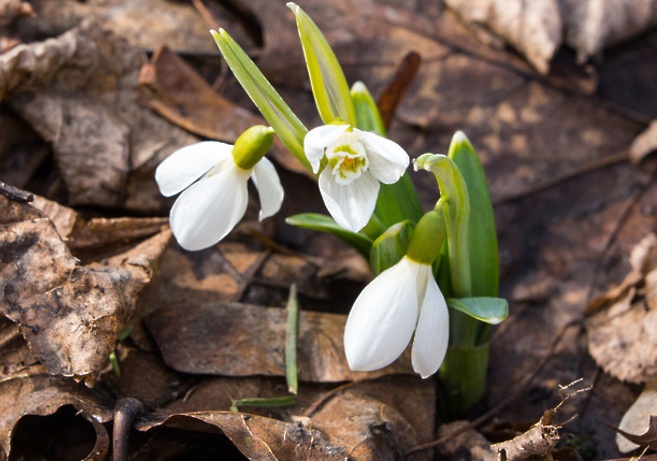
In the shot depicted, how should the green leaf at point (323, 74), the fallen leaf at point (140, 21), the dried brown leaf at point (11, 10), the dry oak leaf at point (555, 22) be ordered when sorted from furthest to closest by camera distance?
1. the dry oak leaf at point (555, 22)
2. the fallen leaf at point (140, 21)
3. the dried brown leaf at point (11, 10)
4. the green leaf at point (323, 74)

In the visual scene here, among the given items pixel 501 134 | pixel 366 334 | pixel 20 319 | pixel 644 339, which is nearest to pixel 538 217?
pixel 501 134

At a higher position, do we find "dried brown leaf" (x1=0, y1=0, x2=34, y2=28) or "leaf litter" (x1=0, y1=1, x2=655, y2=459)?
"dried brown leaf" (x1=0, y1=0, x2=34, y2=28)

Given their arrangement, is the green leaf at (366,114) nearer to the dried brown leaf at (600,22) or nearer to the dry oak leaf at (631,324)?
the dry oak leaf at (631,324)

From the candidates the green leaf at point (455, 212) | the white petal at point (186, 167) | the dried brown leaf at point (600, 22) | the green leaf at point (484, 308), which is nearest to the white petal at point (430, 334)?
the green leaf at point (484, 308)

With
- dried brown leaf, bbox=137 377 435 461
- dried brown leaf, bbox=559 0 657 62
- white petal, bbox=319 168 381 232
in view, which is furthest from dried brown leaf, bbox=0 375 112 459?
dried brown leaf, bbox=559 0 657 62

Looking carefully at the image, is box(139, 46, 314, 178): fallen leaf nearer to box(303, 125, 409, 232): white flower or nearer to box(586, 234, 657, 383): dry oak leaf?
box(303, 125, 409, 232): white flower

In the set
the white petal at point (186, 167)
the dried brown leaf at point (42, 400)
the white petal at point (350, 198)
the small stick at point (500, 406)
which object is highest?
the white petal at point (350, 198)
